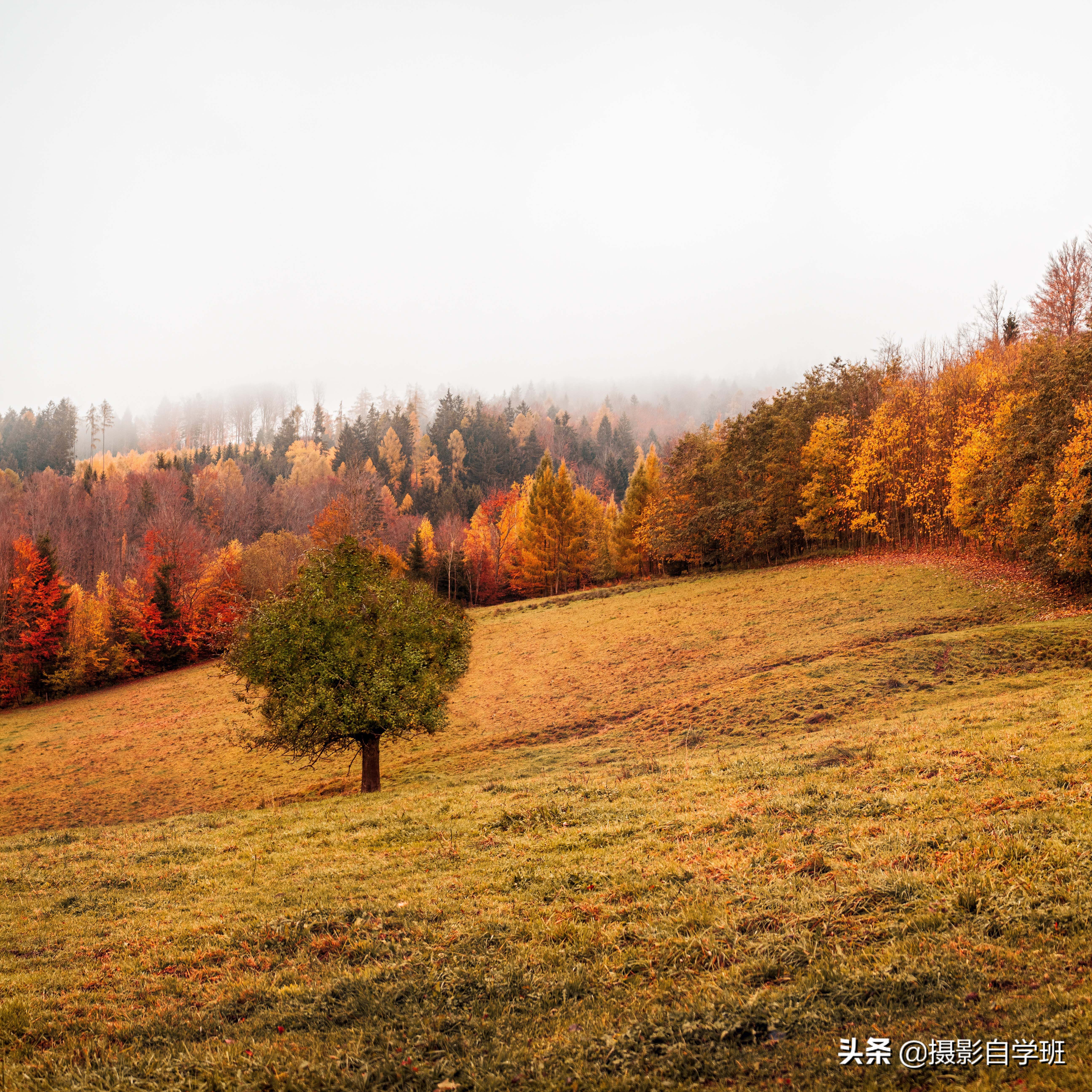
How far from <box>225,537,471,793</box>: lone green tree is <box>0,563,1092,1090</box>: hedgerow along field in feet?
6.80

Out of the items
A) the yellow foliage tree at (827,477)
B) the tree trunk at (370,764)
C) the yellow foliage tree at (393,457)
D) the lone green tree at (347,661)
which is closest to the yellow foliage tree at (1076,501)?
the yellow foliage tree at (827,477)

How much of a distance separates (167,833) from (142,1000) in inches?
420

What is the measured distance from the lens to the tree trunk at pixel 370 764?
793 inches

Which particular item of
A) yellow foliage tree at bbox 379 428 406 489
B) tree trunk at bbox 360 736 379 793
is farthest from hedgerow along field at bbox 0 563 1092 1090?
yellow foliage tree at bbox 379 428 406 489

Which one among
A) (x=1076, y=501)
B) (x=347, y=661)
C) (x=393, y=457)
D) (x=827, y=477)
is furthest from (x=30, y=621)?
(x=393, y=457)

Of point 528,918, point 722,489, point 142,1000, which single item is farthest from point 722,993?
point 722,489

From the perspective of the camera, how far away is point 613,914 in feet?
26.7

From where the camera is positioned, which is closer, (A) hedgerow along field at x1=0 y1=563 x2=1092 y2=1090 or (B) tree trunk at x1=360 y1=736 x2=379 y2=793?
(A) hedgerow along field at x1=0 y1=563 x2=1092 y2=1090

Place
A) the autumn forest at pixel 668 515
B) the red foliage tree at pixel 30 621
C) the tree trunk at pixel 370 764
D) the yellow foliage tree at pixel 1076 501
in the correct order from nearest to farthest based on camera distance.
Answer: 1. the tree trunk at pixel 370 764
2. the yellow foliage tree at pixel 1076 501
3. the autumn forest at pixel 668 515
4. the red foliage tree at pixel 30 621

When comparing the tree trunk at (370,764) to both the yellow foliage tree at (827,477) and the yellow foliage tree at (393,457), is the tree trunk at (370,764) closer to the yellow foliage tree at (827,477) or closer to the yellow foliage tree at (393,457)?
the yellow foliage tree at (827,477)

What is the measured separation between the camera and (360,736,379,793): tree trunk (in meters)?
20.1

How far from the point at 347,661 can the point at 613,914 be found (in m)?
13.9

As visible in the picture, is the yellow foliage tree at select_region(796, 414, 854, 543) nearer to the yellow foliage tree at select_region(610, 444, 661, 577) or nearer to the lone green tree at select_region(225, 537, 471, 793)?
the yellow foliage tree at select_region(610, 444, 661, 577)

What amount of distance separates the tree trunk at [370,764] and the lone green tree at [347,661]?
0.03 metres
